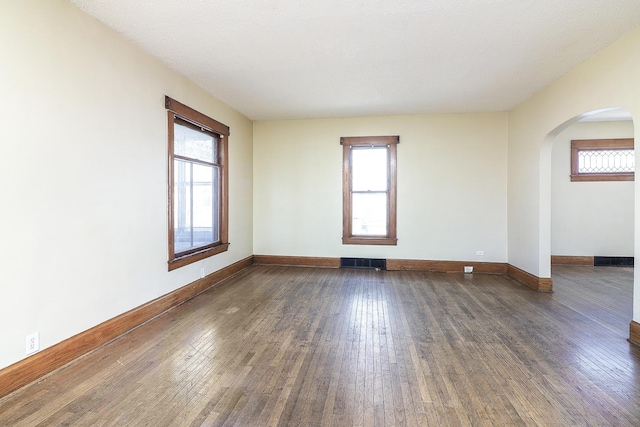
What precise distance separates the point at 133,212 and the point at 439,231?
190 inches

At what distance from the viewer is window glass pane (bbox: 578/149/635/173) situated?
20.1ft

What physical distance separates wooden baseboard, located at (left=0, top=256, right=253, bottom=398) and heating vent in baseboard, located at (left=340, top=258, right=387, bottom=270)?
2.78 m

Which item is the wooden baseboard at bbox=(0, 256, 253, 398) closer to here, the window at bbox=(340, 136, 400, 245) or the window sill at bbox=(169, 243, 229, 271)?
the window sill at bbox=(169, 243, 229, 271)

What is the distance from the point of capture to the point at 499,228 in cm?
568

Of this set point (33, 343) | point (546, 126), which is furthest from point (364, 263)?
point (33, 343)

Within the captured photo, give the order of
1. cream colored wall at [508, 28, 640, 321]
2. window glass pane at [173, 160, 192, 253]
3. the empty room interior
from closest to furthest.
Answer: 1. the empty room interior
2. cream colored wall at [508, 28, 640, 321]
3. window glass pane at [173, 160, 192, 253]

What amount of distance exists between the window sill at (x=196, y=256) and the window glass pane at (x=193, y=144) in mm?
1299

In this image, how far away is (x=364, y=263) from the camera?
6012mm

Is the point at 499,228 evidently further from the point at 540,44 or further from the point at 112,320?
the point at 112,320

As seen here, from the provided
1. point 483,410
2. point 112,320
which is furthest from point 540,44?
point 112,320

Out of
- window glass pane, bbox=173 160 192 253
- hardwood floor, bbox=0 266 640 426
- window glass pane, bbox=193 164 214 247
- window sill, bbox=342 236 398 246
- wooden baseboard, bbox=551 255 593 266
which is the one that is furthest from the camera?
wooden baseboard, bbox=551 255 593 266

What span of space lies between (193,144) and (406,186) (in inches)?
145

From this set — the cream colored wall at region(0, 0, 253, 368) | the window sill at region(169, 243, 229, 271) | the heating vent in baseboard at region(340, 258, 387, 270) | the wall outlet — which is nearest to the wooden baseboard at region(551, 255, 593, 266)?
the heating vent in baseboard at region(340, 258, 387, 270)

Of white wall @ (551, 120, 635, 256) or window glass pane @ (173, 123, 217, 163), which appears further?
white wall @ (551, 120, 635, 256)
